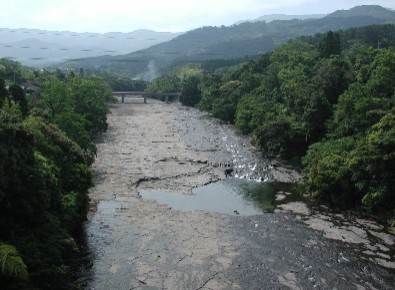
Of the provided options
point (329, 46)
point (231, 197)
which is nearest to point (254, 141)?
point (231, 197)

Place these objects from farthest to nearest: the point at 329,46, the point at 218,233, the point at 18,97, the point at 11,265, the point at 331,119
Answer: the point at 329,46
the point at 331,119
the point at 18,97
the point at 218,233
the point at 11,265

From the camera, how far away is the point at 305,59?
78938 mm

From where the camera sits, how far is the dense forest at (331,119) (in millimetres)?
33844

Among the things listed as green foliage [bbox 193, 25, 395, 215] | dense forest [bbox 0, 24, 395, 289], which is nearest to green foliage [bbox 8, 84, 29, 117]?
dense forest [bbox 0, 24, 395, 289]

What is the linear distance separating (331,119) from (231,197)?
1716 centimetres

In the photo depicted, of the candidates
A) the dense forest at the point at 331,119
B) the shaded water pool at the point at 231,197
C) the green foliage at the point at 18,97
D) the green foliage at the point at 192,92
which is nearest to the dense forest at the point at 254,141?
the green foliage at the point at 18,97

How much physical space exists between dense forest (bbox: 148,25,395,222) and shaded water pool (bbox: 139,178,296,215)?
3060mm

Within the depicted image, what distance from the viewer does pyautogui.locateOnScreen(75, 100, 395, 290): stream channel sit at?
24375 millimetres

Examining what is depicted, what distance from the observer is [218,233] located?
3041 centimetres

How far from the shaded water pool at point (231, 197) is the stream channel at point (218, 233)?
87 mm

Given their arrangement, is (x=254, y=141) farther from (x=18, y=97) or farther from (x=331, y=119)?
(x=18, y=97)

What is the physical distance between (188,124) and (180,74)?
315 feet

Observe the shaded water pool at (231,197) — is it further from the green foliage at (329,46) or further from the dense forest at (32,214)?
the green foliage at (329,46)

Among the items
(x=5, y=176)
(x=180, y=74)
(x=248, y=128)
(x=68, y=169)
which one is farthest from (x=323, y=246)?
(x=180, y=74)
